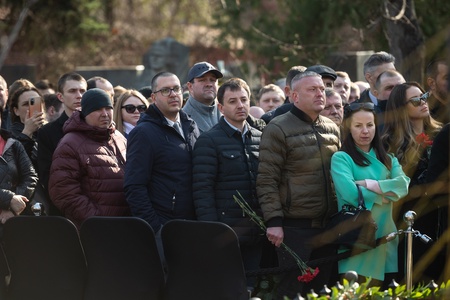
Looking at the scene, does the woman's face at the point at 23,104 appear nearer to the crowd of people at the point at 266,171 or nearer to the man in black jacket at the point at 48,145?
the man in black jacket at the point at 48,145

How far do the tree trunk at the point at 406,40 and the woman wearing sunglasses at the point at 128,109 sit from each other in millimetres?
4345

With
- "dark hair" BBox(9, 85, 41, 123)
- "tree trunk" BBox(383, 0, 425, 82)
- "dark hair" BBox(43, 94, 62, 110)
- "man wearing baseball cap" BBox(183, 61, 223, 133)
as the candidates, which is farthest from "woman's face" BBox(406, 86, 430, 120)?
"tree trunk" BBox(383, 0, 425, 82)

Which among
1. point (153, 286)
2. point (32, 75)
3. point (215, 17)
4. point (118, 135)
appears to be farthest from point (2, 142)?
point (215, 17)

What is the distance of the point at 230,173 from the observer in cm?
753

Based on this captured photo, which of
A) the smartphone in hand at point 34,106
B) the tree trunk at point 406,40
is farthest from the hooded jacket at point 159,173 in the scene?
the tree trunk at point 406,40

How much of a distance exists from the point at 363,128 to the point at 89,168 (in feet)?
6.66

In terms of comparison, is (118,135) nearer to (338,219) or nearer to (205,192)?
(205,192)

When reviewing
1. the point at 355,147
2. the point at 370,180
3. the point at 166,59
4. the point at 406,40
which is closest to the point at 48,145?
the point at 355,147

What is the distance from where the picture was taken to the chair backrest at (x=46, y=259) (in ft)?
22.4

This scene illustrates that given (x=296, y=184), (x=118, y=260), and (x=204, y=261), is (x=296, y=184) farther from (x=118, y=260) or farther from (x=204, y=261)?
(x=118, y=260)

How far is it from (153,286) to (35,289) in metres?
0.84

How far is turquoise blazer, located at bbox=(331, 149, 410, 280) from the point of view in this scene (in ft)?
23.7

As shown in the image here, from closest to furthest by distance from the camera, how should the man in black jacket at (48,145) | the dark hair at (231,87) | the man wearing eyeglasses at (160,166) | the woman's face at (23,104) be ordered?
the man wearing eyeglasses at (160,166)
the dark hair at (231,87)
the man in black jacket at (48,145)
the woman's face at (23,104)

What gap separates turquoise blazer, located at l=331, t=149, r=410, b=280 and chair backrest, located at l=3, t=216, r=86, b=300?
6.12 ft
